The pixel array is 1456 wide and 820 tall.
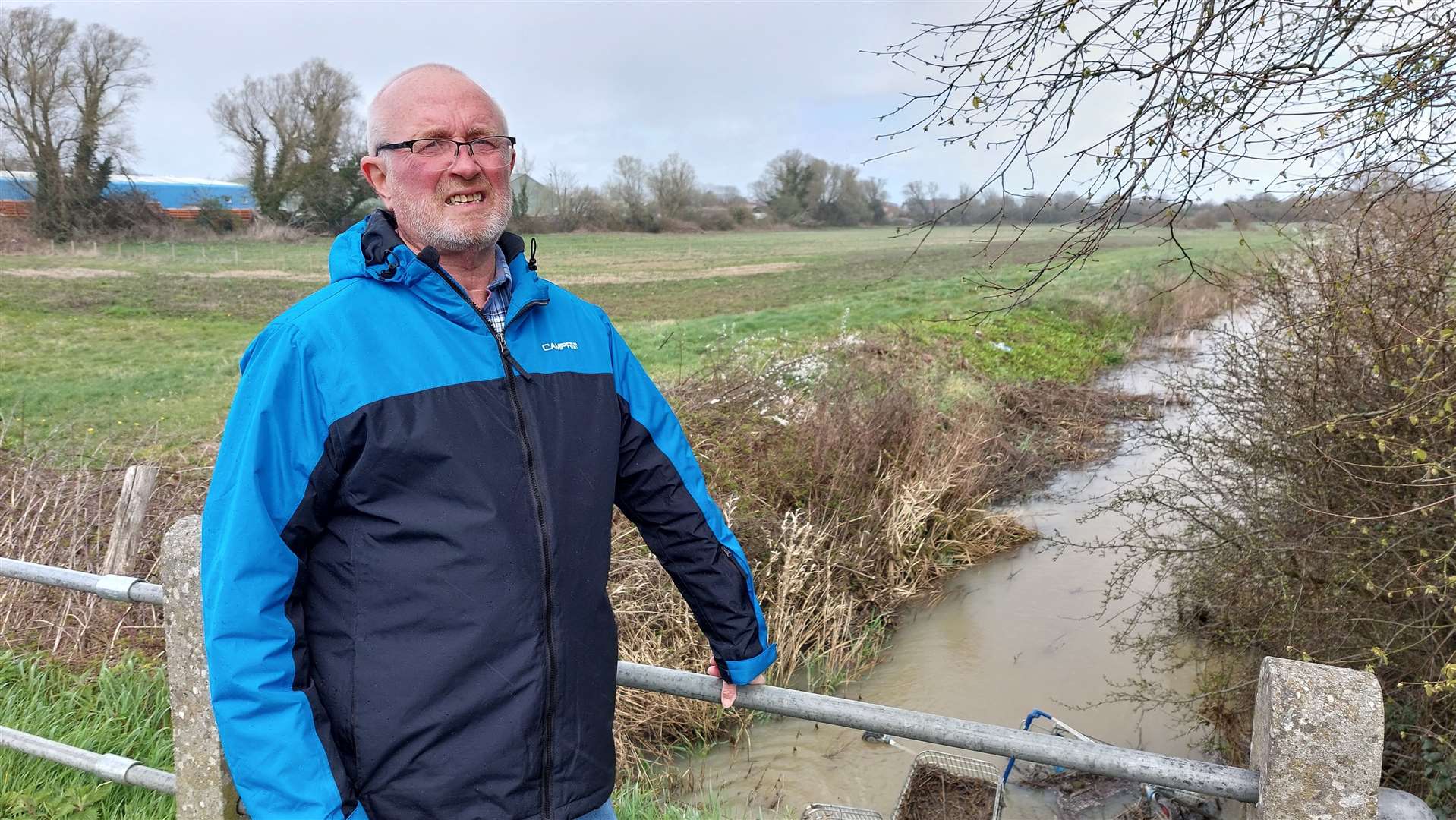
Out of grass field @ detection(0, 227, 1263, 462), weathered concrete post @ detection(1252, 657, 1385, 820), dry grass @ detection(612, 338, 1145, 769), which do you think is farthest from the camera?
grass field @ detection(0, 227, 1263, 462)

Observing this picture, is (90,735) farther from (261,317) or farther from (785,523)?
(261,317)

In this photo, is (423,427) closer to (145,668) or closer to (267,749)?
(267,749)

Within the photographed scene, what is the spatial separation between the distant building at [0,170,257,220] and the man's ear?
31211 mm

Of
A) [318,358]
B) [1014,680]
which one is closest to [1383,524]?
[1014,680]

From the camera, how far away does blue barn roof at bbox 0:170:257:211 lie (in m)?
27.1

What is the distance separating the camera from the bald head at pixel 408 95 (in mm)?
1962

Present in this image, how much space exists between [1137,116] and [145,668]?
5132 millimetres

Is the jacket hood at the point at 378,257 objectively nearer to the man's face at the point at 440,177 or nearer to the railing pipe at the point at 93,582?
the man's face at the point at 440,177

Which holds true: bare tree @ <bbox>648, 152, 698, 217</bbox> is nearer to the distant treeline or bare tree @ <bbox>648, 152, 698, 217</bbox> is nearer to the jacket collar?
the distant treeline

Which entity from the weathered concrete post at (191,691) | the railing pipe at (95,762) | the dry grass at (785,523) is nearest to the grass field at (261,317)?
the dry grass at (785,523)

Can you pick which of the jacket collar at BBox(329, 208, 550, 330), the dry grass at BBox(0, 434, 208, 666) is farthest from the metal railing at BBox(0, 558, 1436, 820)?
the dry grass at BBox(0, 434, 208, 666)

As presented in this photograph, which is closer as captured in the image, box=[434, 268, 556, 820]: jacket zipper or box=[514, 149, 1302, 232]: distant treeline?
box=[434, 268, 556, 820]: jacket zipper

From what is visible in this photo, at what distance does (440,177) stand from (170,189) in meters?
39.9

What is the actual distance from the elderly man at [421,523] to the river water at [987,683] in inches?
122
